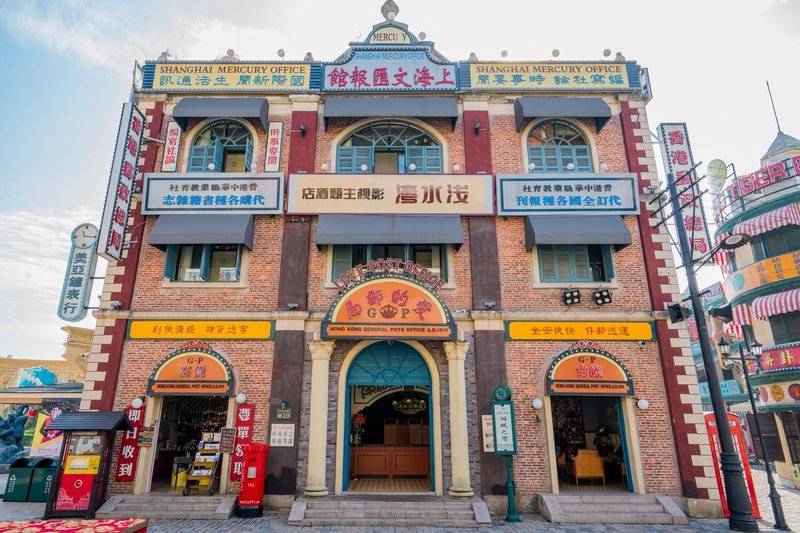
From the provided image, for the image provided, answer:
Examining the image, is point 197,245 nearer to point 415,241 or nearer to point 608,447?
point 415,241

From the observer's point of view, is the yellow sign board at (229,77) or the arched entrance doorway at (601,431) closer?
the arched entrance doorway at (601,431)

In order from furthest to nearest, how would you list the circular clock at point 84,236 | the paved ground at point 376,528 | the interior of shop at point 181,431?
the circular clock at point 84,236, the interior of shop at point 181,431, the paved ground at point 376,528

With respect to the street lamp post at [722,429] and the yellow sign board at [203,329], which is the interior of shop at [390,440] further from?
the street lamp post at [722,429]

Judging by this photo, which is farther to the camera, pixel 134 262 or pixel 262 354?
pixel 134 262

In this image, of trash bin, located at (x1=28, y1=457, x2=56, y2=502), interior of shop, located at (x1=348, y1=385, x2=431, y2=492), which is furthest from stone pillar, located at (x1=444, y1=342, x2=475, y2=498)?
trash bin, located at (x1=28, y1=457, x2=56, y2=502)

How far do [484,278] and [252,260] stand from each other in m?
6.61

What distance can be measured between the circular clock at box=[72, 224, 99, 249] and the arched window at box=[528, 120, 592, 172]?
532 inches

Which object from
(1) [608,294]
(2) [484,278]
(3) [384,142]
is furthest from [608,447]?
(3) [384,142]

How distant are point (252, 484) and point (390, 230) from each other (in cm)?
725

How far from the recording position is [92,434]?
10.5 m

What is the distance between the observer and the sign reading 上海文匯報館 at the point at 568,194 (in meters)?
13.0

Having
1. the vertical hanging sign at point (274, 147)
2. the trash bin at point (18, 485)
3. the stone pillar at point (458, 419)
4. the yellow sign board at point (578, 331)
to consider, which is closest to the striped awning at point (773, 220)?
the yellow sign board at point (578, 331)

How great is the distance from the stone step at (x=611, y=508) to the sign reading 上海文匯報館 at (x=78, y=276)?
45.2 feet

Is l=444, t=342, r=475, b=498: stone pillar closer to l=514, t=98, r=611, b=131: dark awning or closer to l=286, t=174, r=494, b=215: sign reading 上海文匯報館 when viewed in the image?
l=286, t=174, r=494, b=215: sign reading 上海文匯報館
